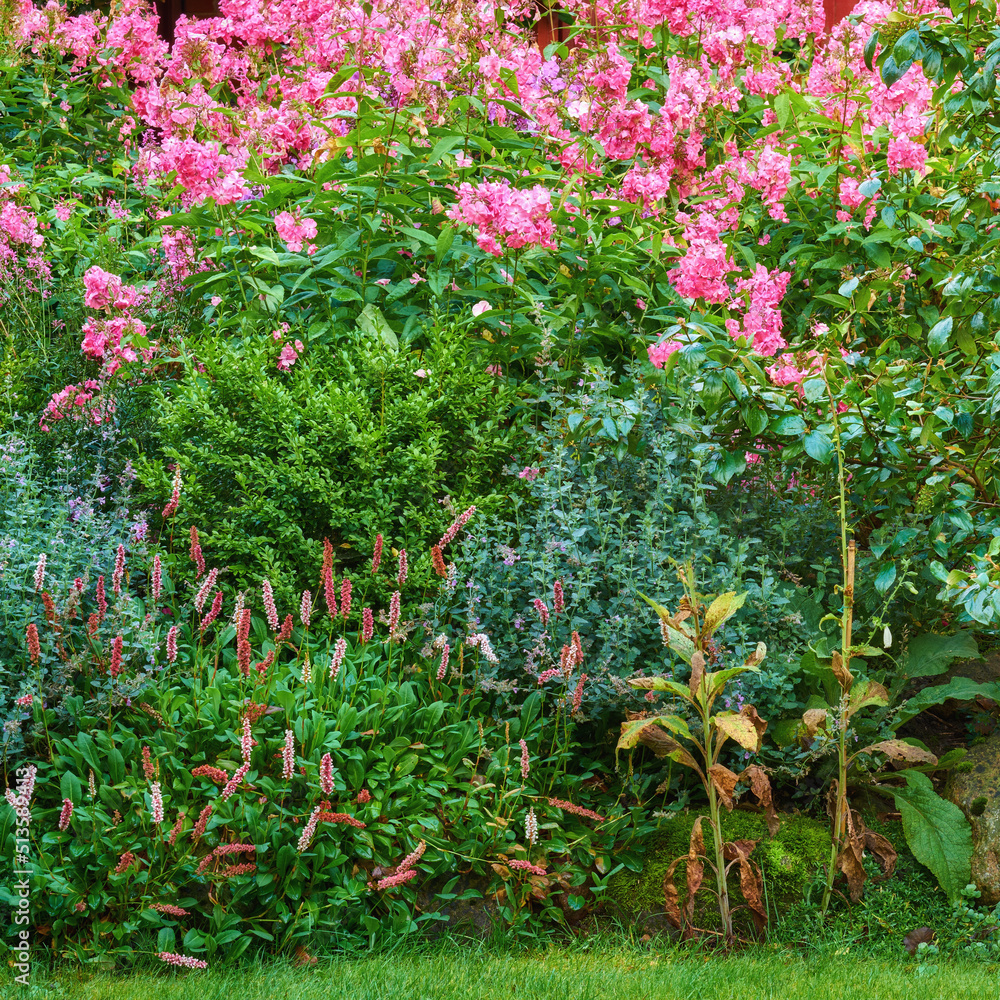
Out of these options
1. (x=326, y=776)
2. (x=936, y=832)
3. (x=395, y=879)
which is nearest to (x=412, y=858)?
(x=395, y=879)

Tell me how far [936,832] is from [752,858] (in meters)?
0.57

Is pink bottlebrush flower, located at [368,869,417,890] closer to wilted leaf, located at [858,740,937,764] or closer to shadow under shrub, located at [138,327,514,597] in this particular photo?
shadow under shrub, located at [138,327,514,597]

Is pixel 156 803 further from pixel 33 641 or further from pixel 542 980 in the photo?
pixel 542 980

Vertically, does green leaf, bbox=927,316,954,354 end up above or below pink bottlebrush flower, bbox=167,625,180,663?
above

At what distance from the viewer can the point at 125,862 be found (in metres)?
2.58

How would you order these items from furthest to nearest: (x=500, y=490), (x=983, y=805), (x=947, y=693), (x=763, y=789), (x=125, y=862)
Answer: (x=500, y=490)
(x=947, y=693)
(x=983, y=805)
(x=763, y=789)
(x=125, y=862)

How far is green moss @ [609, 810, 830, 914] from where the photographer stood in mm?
3059

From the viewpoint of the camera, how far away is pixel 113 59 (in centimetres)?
630

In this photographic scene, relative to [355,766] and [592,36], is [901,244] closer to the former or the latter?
[592,36]

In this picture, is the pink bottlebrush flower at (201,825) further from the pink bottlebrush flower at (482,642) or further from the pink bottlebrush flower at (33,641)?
the pink bottlebrush flower at (482,642)

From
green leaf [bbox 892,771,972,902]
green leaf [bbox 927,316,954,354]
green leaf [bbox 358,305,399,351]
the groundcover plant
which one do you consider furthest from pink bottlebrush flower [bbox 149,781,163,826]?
green leaf [bbox 927,316,954,354]

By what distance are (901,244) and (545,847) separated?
2.36 m

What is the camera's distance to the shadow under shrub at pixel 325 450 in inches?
141

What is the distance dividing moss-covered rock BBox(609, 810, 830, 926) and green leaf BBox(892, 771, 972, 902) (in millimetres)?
248
